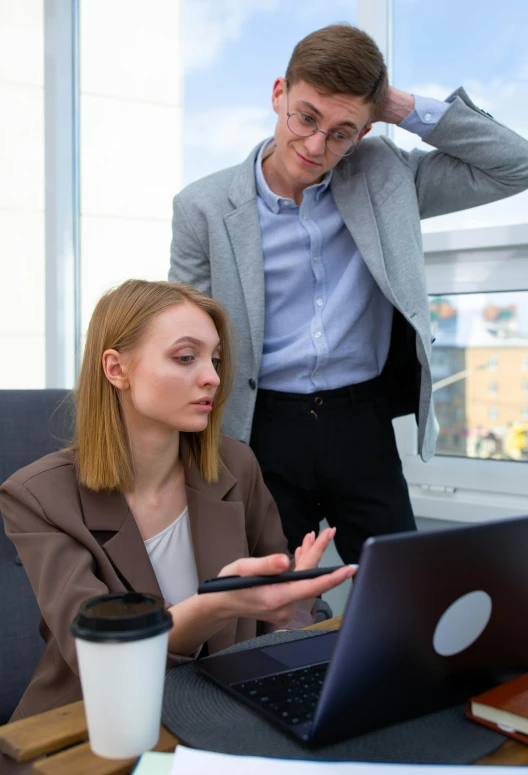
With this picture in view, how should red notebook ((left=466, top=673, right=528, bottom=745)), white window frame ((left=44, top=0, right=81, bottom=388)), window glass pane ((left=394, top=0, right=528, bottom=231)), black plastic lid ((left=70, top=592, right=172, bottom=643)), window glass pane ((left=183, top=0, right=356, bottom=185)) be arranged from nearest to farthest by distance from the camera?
black plastic lid ((left=70, top=592, right=172, bottom=643))
red notebook ((left=466, top=673, right=528, bottom=745))
window glass pane ((left=394, top=0, right=528, bottom=231))
window glass pane ((left=183, top=0, right=356, bottom=185))
white window frame ((left=44, top=0, right=81, bottom=388))

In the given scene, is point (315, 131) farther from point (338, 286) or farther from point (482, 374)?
point (482, 374)

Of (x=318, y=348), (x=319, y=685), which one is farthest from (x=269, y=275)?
(x=319, y=685)

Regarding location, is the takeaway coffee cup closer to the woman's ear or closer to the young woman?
the young woman

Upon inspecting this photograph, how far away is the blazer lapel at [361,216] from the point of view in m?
1.59

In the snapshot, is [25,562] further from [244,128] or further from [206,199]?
[244,128]

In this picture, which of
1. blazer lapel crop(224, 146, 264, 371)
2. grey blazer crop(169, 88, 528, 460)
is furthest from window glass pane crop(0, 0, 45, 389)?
blazer lapel crop(224, 146, 264, 371)

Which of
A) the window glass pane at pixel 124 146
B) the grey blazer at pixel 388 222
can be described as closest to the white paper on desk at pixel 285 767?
the grey blazer at pixel 388 222

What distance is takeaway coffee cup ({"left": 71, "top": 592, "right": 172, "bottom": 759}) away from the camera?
24.7 inches

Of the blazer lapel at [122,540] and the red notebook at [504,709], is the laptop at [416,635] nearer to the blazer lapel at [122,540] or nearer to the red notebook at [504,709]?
the red notebook at [504,709]

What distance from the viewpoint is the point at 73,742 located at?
29.3 inches

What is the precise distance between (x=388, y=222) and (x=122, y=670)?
3.98 ft

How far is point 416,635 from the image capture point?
2.26 ft

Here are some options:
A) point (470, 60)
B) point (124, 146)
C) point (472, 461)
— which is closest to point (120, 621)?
point (472, 461)

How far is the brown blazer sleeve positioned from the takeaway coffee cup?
12.2 inches
